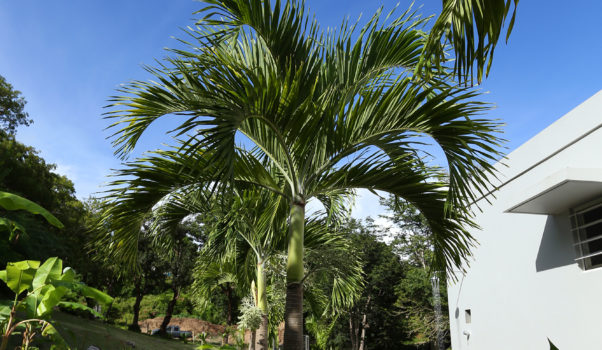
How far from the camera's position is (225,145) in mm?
3363

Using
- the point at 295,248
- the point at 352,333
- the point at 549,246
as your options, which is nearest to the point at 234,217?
the point at 295,248

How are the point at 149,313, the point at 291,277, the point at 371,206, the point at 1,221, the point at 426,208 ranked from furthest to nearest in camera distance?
the point at 149,313
the point at 371,206
the point at 426,208
the point at 291,277
the point at 1,221

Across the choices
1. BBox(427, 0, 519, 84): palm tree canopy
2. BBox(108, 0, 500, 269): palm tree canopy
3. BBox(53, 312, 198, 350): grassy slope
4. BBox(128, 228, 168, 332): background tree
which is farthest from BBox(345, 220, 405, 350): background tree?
BBox(427, 0, 519, 84): palm tree canopy

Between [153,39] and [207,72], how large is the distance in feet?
6.33

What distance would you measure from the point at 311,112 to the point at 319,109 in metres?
0.23

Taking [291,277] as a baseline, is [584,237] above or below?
above

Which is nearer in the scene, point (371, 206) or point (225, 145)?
point (225, 145)

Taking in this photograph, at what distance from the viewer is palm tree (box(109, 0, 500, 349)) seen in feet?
11.7

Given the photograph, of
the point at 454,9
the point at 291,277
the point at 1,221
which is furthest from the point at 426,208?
the point at 1,221

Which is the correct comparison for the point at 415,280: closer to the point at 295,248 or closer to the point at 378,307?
the point at 378,307

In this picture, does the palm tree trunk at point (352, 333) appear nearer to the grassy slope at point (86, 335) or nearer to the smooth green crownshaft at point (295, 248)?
the grassy slope at point (86, 335)

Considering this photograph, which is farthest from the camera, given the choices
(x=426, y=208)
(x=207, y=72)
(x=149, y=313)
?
(x=149, y=313)

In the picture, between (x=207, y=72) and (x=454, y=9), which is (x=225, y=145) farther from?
(x=454, y=9)

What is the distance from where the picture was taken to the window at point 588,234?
253 inches
